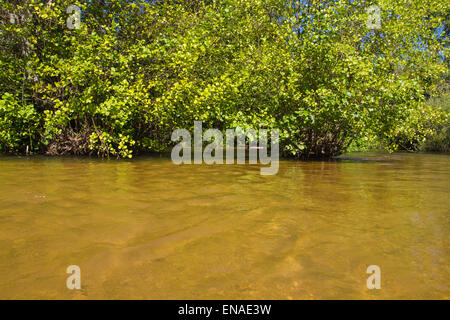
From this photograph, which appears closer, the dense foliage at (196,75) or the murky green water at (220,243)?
the murky green water at (220,243)

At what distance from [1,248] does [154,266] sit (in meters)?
1.20

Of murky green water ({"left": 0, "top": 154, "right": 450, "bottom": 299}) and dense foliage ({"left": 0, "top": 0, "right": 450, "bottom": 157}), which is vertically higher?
dense foliage ({"left": 0, "top": 0, "right": 450, "bottom": 157})

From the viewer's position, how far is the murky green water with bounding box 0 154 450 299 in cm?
201

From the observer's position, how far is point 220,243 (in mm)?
2734

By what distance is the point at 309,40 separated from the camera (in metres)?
9.90

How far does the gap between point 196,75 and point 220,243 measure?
9.54 meters

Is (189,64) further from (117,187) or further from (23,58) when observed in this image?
(117,187)

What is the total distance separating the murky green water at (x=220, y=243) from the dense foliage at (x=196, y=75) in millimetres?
5057

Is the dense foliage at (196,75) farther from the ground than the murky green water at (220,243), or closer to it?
farther from the ground

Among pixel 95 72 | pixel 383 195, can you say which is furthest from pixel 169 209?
pixel 95 72

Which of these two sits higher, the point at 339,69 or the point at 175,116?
the point at 339,69

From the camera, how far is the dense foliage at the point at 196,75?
9375mm

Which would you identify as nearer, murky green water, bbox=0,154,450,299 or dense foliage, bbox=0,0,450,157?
murky green water, bbox=0,154,450,299

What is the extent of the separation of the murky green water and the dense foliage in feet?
16.6
